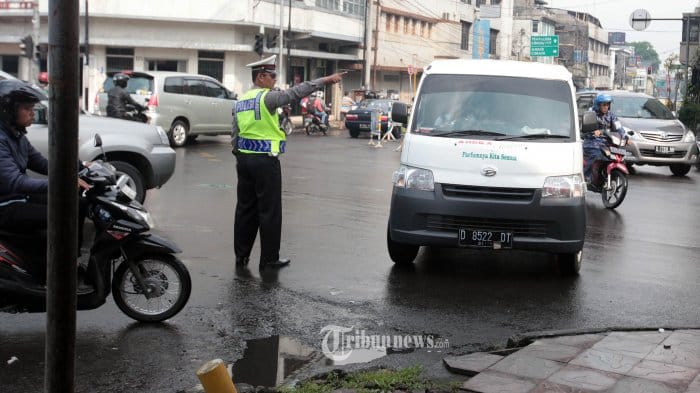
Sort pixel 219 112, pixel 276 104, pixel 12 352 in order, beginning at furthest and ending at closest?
1. pixel 219 112
2. pixel 276 104
3. pixel 12 352

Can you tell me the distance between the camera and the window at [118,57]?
37.8 meters

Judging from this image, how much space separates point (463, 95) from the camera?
27.8 ft

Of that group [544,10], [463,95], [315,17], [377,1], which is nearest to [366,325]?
[463,95]

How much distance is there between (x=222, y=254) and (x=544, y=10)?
88227 millimetres

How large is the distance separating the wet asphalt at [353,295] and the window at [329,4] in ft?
109

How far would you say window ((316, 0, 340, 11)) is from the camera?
145 ft

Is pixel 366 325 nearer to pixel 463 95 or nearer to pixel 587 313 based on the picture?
pixel 587 313

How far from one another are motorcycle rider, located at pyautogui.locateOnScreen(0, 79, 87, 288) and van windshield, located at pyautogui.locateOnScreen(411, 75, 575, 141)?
12.4 feet

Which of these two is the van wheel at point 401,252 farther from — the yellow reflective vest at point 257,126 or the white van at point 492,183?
the yellow reflective vest at point 257,126

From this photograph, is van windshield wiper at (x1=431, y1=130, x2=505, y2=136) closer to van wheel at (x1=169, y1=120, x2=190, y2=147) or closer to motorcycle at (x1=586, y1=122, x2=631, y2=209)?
motorcycle at (x1=586, y1=122, x2=631, y2=209)

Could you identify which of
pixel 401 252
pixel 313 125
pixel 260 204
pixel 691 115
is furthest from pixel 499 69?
pixel 313 125

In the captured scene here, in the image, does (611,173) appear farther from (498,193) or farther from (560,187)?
(498,193)

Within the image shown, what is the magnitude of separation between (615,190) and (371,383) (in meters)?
9.22

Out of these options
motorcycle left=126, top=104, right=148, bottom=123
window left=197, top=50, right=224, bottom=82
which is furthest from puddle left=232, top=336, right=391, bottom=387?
window left=197, top=50, right=224, bottom=82
